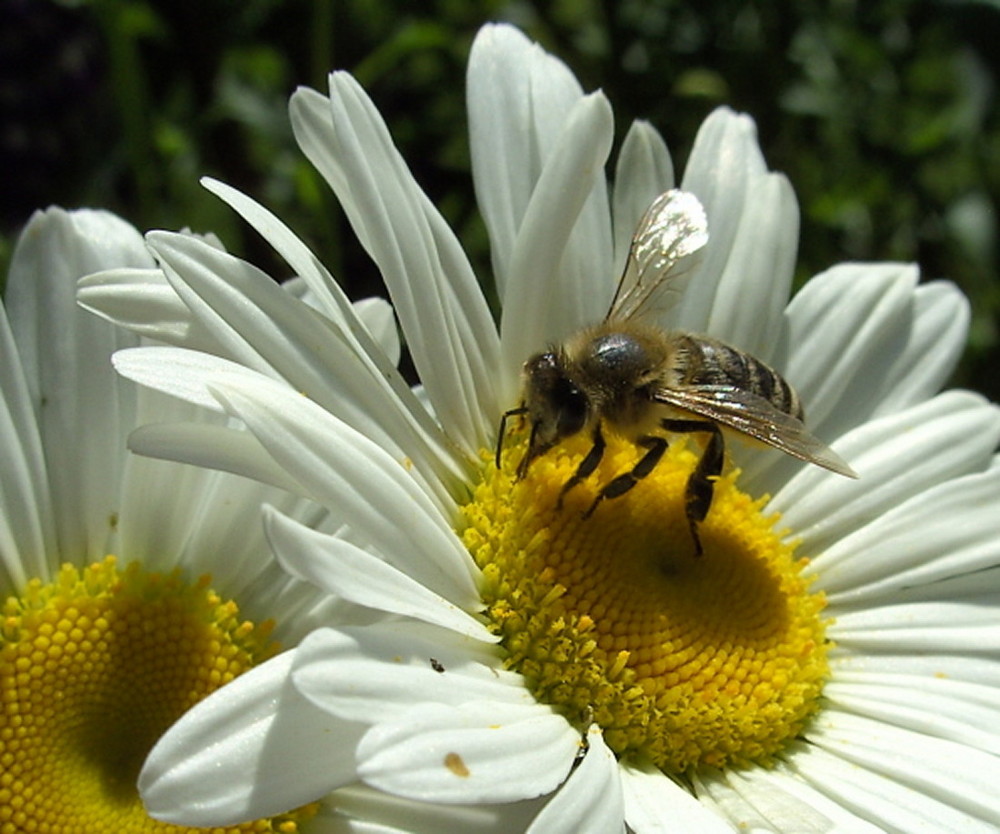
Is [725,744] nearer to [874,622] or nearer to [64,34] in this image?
[874,622]

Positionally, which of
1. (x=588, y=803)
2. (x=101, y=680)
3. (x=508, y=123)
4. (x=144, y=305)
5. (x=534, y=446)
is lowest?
(x=101, y=680)

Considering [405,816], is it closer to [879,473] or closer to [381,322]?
[381,322]

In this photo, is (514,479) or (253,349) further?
(514,479)

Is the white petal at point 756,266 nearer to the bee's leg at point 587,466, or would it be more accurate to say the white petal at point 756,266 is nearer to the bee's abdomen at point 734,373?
the bee's abdomen at point 734,373

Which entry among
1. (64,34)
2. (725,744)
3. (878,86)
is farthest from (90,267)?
(878,86)

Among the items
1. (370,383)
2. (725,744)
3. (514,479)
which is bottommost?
(725,744)

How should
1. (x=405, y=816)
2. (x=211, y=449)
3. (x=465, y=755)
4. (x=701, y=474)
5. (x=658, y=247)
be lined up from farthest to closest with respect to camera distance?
(x=658, y=247) < (x=701, y=474) < (x=405, y=816) < (x=211, y=449) < (x=465, y=755)

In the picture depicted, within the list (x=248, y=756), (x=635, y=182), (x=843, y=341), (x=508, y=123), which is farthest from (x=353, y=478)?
(x=843, y=341)
